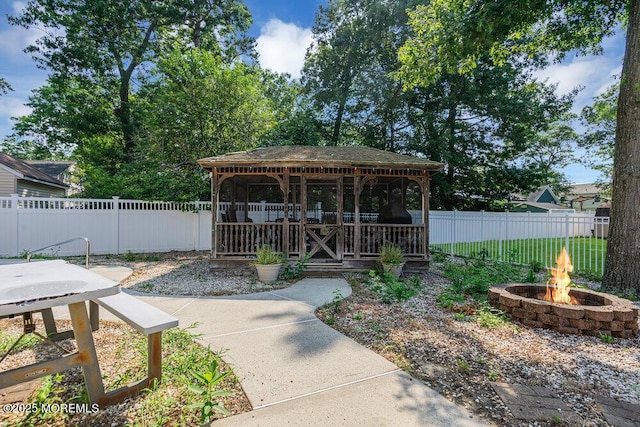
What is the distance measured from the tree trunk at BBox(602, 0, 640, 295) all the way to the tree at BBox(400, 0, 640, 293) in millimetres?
13

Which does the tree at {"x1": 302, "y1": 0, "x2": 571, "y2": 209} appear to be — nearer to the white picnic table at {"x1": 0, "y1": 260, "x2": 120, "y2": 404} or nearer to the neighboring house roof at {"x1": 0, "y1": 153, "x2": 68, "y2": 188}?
the neighboring house roof at {"x1": 0, "y1": 153, "x2": 68, "y2": 188}

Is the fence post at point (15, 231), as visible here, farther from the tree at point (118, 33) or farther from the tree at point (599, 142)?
the tree at point (599, 142)

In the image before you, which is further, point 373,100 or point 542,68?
point 373,100

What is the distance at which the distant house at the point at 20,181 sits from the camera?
13.7 metres

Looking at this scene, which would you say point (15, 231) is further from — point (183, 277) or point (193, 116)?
point (193, 116)

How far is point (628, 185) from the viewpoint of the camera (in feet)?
18.7

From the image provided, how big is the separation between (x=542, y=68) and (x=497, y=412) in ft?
64.5

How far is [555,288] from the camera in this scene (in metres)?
4.51

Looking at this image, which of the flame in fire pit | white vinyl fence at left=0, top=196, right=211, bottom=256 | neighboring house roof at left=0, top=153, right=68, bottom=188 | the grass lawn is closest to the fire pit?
the flame in fire pit

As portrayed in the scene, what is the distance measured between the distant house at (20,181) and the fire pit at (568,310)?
18462 mm

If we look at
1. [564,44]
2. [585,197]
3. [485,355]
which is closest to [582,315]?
[485,355]

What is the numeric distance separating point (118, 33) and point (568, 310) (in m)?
22.1

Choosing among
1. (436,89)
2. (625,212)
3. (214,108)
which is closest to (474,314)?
(625,212)

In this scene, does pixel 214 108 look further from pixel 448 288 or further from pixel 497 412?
pixel 497 412
